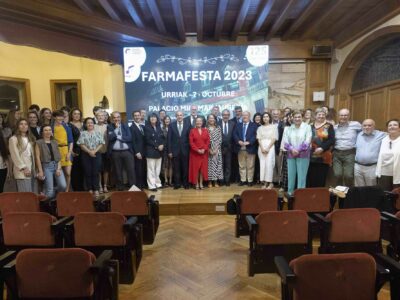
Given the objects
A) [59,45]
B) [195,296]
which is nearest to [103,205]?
[195,296]

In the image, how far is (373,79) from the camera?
17.7ft

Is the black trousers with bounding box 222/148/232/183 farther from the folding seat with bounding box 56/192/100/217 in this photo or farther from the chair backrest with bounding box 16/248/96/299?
the chair backrest with bounding box 16/248/96/299

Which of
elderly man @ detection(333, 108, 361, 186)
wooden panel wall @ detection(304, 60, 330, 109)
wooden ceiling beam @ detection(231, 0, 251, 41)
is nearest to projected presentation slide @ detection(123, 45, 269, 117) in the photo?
wooden ceiling beam @ detection(231, 0, 251, 41)

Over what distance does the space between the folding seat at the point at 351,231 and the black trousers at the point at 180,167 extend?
2961 millimetres

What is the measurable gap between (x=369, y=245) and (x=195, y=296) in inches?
52.4

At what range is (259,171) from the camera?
4883mm

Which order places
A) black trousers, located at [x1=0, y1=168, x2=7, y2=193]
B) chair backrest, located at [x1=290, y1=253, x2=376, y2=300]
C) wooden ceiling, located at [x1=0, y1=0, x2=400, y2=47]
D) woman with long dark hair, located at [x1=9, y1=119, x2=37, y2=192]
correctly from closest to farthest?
chair backrest, located at [x1=290, y1=253, x2=376, y2=300] → woman with long dark hair, located at [x1=9, y1=119, x2=37, y2=192] → black trousers, located at [x1=0, y1=168, x2=7, y2=193] → wooden ceiling, located at [x1=0, y1=0, x2=400, y2=47]

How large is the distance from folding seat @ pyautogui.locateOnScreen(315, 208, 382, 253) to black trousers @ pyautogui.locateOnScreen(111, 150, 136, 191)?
3179 millimetres

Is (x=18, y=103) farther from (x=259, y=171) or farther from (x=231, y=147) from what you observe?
(x=259, y=171)

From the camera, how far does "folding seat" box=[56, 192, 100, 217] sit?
2613 millimetres

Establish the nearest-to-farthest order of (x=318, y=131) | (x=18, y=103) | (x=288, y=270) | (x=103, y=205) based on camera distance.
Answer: (x=288, y=270)
(x=103, y=205)
(x=318, y=131)
(x=18, y=103)

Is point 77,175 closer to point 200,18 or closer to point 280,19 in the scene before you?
point 200,18

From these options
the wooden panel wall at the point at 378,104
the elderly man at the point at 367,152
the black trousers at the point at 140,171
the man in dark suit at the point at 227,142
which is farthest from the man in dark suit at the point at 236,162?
the wooden panel wall at the point at 378,104

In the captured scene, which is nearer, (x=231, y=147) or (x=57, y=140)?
(x=57, y=140)
